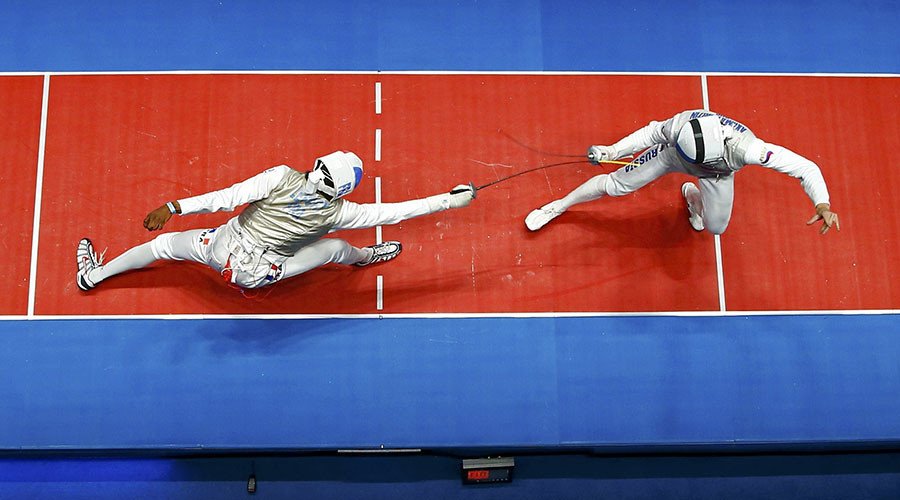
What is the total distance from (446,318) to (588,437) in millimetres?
1738

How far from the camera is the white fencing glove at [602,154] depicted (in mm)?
6195

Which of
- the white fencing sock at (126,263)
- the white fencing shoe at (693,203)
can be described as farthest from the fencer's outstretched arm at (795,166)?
the white fencing sock at (126,263)

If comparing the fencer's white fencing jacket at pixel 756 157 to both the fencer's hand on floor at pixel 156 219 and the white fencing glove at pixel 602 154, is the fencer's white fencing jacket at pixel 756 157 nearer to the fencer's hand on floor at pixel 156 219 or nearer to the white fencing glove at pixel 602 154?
the white fencing glove at pixel 602 154

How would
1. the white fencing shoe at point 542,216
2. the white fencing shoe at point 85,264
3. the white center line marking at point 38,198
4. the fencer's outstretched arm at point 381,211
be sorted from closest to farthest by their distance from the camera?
the fencer's outstretched arm at point 381,211 → the white fencing shoe at point 85,264 → the white center line marking at point 38,198 → the white fencing shoe at point 542,216

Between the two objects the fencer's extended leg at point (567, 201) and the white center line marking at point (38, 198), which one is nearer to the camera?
the fencer's extended leg at point (567, 201)

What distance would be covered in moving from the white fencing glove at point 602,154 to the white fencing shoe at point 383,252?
2.04 m

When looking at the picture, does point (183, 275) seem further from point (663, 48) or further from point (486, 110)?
point (663, 48)

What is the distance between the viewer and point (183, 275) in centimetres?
697

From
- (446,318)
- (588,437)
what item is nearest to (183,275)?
(446,318)

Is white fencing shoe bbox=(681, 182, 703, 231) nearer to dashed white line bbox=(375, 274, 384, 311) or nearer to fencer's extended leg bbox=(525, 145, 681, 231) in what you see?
fencer's extended leg bbox=(525, 145, 681, 231)

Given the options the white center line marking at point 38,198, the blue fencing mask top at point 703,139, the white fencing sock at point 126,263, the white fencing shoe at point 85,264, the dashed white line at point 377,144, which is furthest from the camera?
the dashed white line at point 377,144

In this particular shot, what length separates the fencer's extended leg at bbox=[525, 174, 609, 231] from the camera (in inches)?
261

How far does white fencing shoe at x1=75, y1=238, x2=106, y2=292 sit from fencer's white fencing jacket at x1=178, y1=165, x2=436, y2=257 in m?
1.84

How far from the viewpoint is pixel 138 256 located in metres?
6.45
